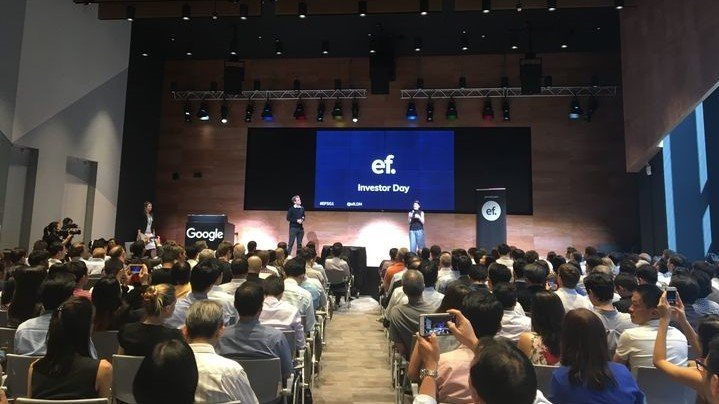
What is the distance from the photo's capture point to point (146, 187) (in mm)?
13555

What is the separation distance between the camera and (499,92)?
13461mm

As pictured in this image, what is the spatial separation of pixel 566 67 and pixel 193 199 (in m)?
11.3

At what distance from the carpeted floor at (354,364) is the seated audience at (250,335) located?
1720mm

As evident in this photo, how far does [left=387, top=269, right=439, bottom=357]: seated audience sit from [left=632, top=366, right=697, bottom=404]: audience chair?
1.45 metres

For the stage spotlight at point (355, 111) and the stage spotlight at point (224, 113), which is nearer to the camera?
the stage spotlight at point (355, 111)

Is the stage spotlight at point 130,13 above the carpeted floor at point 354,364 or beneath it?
above

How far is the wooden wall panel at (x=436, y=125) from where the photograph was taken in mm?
13023

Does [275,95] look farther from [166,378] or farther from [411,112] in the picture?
[166,378]

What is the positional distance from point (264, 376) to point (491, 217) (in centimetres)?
1023

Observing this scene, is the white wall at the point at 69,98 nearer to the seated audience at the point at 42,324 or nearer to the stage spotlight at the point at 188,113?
the stage spotlight at the point at 188,113

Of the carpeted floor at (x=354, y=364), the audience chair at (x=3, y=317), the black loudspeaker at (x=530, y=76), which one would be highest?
the black loudspeaker at (x=530, y=76)

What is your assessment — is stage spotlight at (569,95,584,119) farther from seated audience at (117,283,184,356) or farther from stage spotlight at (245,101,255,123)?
seated audience at (117,283,184,356)

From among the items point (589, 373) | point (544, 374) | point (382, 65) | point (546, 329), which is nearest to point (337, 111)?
point (382, 65)

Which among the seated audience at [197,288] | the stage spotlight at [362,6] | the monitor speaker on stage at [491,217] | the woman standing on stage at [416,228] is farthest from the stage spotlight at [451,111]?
the seated audience at [197,288]
